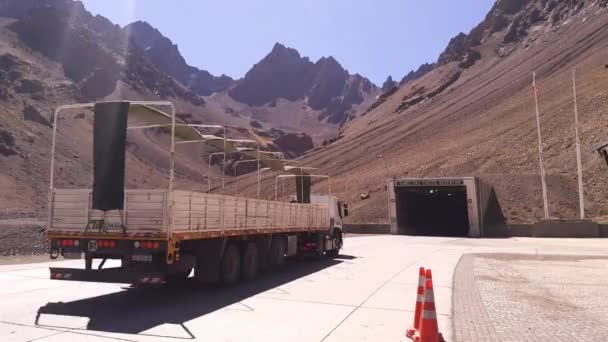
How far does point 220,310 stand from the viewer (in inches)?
393

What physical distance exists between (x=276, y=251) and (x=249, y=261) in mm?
2366

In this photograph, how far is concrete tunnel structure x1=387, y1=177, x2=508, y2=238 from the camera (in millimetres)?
47812

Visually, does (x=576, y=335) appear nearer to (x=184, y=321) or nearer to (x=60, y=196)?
(x=184, y=321)

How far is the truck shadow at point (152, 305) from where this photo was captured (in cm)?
873

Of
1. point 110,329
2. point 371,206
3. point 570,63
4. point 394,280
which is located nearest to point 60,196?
point 110,329

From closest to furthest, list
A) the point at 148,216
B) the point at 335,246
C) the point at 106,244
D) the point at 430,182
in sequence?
1. the point at 148,216
2. the point at 106,244
3. the point at 335,246
4. the point at 430,182

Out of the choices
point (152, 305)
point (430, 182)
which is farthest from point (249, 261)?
point (430, 182)

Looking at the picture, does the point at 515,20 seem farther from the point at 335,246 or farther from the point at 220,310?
the point at 220,310

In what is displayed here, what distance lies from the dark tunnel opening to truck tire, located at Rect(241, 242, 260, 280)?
3737 centimetres

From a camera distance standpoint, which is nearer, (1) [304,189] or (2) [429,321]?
(2) [429,321]

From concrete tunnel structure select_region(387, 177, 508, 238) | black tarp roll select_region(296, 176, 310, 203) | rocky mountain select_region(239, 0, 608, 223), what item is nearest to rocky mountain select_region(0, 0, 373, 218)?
concrete tunnel structure select_region(387, 177, 508, 238)

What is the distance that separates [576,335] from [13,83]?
374 ft

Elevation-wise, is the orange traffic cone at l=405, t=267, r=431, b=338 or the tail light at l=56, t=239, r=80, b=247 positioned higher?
the tail light at l=56, t=239, r=80, b=247

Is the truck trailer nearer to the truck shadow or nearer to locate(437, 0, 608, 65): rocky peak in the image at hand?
the truck shadow
